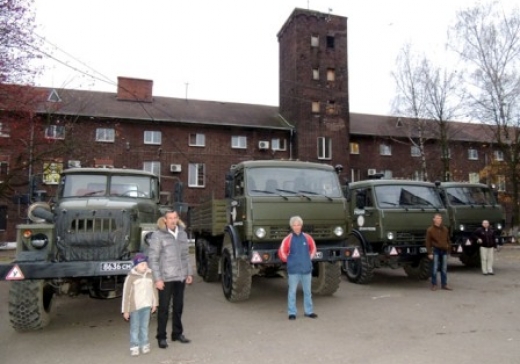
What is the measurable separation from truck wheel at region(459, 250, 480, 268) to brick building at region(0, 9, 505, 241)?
20.5m

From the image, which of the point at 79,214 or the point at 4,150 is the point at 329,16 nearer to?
the point at 4,150

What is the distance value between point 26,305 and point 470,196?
12996mm

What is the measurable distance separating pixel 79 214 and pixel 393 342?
203 inches

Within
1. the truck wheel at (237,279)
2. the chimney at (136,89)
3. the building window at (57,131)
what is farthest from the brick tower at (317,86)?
the truck wheel at (237,279)

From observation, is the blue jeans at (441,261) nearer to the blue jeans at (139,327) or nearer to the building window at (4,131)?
the blue jeans at (139,327)

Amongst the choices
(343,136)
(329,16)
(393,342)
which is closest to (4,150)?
(393,342)

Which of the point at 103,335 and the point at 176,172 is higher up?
the point at 176,172

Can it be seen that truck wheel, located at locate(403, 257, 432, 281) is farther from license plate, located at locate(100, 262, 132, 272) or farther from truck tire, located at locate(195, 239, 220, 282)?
license plate, located at locate(100, 262, 132, 272)

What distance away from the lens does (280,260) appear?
28.2ft

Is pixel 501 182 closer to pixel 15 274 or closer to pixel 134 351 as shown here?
pixel 134 351

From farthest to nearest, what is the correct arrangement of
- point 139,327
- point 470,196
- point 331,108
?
point 331,108, point 470,196, point 139,327

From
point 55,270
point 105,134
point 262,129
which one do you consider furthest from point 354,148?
point 55,270

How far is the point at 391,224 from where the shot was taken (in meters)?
11.8

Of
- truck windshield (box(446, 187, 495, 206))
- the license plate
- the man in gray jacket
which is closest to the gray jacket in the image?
the man in gray jacket
